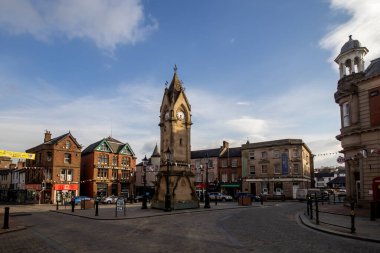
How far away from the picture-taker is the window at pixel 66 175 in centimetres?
5097

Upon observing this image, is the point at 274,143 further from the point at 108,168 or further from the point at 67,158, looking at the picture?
the point at 67,158

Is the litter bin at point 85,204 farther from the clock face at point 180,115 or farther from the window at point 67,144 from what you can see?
the window at point 67,144

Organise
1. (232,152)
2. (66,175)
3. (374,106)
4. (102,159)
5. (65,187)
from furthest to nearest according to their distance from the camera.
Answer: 1. (232,152)
2. (102,159)
3. (66,175)
4. (65,187)
5. (374,106)

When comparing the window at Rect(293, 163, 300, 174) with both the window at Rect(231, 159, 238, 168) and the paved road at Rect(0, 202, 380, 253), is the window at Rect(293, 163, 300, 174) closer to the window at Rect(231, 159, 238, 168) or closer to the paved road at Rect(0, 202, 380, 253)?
the window at Rect(231, 159, 238, 168)

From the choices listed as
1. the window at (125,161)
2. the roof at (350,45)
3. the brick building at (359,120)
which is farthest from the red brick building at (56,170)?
the roof at (350,45)

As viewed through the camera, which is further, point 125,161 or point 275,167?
point 125,161

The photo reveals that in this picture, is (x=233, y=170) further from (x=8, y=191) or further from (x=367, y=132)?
(x=8, y=191)

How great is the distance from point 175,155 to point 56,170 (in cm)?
2852

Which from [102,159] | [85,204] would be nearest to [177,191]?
[85,204]

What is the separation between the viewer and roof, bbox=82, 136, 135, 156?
188 ft

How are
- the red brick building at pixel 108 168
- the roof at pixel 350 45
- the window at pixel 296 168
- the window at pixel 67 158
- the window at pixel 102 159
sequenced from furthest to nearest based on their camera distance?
the window at pixel 102 159
the red brick building at pixel 108 168
the window at pixel 296 168
the window at pixel 67 158
the roof at pixel 350 45

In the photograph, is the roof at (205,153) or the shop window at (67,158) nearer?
the shop window at (67,158)

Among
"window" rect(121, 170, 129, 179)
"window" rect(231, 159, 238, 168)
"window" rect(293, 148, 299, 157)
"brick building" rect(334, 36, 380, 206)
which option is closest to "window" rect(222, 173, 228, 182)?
"window" rect(231, 159, 238, 168)

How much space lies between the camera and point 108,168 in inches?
2244
